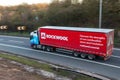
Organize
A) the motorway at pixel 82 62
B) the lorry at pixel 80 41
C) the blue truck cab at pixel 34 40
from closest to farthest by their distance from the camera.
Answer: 1. the motorway at pixel 82 62
2. the lorry at pixel 80 41
3. the blue truck cab at pixel 34 40

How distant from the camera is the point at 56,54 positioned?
2675 cm

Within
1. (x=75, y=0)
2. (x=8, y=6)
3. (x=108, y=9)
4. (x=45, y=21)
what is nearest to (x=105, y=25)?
(x=108, y=9)

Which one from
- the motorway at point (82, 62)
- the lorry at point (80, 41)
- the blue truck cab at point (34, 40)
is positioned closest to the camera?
the motorway at point (82, 62)

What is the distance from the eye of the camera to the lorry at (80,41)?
23.3m

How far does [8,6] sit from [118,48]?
45957mm

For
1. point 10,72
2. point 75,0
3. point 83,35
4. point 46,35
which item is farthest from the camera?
point 75,0

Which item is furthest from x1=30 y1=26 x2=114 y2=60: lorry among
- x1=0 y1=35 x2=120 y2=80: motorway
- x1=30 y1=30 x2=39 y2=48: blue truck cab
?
x1=0 y1=35 x2=120 y2=80: motorway

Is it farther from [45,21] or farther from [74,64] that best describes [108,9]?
[74,64]

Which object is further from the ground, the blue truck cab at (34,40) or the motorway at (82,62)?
the blue truck cab at (34,40)

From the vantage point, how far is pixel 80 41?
25.0m

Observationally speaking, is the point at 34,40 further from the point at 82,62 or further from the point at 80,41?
the point at 82,62

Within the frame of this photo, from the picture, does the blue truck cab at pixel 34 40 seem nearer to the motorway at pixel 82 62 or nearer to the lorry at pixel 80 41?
the lorry at pixel 80 41

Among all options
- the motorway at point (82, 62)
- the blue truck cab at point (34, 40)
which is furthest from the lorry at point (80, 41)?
the motorway at point (82, 62)

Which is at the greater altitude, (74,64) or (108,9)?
(108,9)
